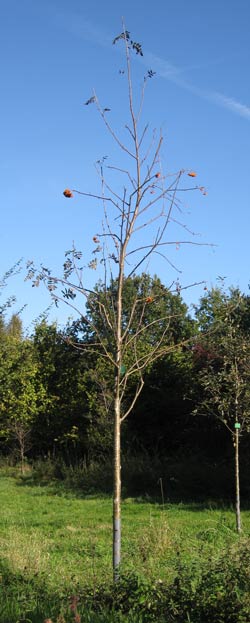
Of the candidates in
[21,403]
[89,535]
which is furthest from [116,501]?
[21,403]

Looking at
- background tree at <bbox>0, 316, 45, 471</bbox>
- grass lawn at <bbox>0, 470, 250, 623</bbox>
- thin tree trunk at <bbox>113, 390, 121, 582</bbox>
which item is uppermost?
background tree at <bbox>0, 316, 45, 471</bbox>

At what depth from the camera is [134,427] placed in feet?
75.0

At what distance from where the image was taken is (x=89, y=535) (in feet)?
34.2

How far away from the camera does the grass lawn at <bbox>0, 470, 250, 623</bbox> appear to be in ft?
18.2

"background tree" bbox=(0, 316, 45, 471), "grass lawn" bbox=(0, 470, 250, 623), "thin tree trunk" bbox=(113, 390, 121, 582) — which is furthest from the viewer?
"background tree" bbox=(0, 316, 45, 471)

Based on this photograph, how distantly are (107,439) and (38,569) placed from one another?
1525 cm

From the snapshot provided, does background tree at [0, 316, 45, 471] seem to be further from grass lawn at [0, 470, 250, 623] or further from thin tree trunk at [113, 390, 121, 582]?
thin tree trunk at [113, 390, 121, 582]

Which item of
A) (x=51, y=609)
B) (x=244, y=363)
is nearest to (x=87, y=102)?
(x=51, y=609)

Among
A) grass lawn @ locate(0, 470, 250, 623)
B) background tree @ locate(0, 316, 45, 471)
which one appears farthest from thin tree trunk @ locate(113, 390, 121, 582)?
background tree @ locate(0, 316, 45, 471)

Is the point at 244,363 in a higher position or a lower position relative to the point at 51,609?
higher

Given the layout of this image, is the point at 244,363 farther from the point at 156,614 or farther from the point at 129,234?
the point at 156,614

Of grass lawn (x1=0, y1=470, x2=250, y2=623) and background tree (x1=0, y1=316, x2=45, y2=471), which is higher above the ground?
background tree (x1=0, y1=316, x2=45, y2=471)

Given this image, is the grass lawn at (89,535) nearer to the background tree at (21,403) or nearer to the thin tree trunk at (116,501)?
the thin tree trunk at (116,501)

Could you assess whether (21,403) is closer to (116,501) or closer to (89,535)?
(89,535)
